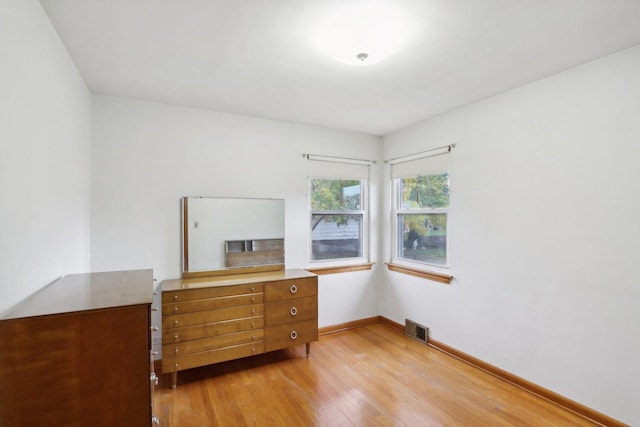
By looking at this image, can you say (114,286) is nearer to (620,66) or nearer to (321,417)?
(321,417)

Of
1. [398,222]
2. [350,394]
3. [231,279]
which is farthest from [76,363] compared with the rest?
[398,222]

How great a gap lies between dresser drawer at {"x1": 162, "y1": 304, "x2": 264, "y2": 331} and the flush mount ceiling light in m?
2.15

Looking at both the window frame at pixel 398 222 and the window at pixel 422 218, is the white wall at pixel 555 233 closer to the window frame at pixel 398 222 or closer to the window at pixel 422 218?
the window at pixel 422 218

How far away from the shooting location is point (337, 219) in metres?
3.88

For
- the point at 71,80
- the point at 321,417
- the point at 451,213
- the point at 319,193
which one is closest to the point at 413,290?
the point at 451,213

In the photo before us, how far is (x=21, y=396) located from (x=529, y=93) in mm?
3422

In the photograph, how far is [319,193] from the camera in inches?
148

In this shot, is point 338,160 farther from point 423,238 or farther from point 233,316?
point 233,316

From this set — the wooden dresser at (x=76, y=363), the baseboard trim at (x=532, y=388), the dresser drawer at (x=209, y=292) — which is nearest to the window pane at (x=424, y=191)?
the baseboard trim at (x=532, y=388)

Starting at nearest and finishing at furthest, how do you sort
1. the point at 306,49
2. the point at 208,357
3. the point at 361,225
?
1. the point at 306,49
2. the point at 208,357
3. the point at 361,225

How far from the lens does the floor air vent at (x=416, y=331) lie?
11.1 ft

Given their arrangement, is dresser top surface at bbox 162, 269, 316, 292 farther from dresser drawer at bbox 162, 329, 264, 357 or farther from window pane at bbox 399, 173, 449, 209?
window pane at bbox 399, 173, 449, 209

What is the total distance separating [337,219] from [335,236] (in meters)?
0.21

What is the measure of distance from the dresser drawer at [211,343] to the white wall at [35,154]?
93 cm
